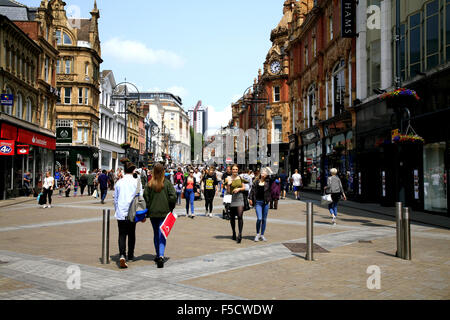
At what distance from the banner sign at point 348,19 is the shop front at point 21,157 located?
2064 cm

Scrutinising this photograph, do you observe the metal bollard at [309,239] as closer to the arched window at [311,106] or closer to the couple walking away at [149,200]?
the couple walking away at [149,200]

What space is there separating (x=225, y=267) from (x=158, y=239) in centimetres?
135

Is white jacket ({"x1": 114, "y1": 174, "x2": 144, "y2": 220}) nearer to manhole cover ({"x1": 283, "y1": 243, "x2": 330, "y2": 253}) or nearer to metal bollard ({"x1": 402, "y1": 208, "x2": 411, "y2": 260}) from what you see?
manhole cover ({"x1": 283, "y1": 243, "x2": 330, "y2": 253})

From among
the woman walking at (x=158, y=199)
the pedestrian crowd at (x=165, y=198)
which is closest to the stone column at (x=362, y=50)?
the pedestrian crowd at (x=165, y=198)

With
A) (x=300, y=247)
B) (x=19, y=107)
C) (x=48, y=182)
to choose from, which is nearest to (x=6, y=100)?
(x=19, y=107)

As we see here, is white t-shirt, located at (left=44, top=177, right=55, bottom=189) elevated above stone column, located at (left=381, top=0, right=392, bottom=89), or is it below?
below

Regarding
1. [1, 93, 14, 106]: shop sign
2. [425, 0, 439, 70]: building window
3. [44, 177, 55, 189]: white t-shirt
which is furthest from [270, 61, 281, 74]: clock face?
[44, 177, 55, 189]: white t-shirt

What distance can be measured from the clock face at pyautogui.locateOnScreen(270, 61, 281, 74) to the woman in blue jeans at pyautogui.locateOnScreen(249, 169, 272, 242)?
48.0m

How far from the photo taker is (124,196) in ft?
25.5

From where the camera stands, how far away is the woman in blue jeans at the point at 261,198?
10.6 meters

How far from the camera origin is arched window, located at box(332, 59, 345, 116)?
2850cm

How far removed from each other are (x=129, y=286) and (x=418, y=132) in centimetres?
1576

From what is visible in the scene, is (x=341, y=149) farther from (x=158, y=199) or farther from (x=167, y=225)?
(x=167, y=225)
